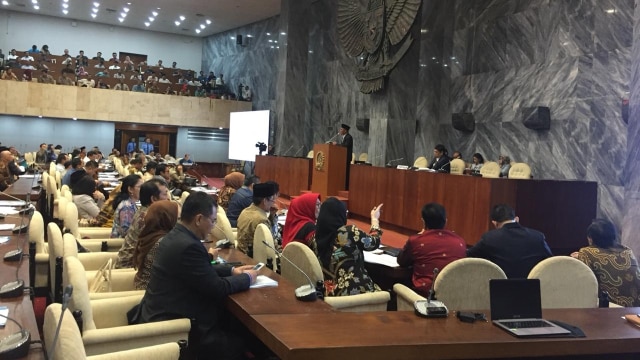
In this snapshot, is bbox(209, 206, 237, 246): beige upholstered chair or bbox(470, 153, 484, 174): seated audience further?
bbox(470, 153, 484, 174): seated audience

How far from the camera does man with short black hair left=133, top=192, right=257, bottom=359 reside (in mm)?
2660

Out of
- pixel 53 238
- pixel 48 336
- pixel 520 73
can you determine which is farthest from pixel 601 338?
pixel 520 73

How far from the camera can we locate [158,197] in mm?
4184

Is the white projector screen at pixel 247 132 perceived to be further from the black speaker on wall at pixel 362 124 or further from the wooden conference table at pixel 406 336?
the wooden conference table at pixel 406 336

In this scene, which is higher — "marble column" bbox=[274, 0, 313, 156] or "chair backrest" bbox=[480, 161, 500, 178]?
"marble column" bbox=[274, 0, 313, 156]

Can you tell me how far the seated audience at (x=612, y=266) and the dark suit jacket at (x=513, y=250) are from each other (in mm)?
295

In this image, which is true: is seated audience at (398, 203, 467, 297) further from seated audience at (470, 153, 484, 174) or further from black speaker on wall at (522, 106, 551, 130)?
seated audience at (470, 153, 484, 174)

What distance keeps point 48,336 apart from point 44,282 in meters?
2.66

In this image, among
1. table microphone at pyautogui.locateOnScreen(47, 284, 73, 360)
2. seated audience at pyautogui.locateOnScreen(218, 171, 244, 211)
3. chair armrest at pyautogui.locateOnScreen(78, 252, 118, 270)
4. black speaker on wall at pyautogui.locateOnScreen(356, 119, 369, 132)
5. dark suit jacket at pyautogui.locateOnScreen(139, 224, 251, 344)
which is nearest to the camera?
table microphone at pyautogui.locateOnScreen(47, 284, 73, 360)

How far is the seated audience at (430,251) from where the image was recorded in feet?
12.1

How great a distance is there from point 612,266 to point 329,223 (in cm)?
186

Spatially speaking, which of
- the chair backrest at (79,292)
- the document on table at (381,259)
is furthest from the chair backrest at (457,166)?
the chair backrest at (79,292)

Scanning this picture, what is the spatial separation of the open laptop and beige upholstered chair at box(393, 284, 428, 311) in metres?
0.93

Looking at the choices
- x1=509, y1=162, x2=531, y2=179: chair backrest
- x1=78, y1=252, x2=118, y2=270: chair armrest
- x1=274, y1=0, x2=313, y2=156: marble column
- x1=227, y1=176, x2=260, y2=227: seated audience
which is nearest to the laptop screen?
x1=78, y1=252, x2=118, y2=270: chair armrest
